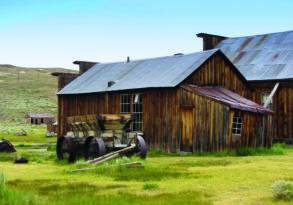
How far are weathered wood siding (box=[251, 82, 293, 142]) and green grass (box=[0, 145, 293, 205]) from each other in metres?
14.0

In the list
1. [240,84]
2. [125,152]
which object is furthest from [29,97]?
[125,152]

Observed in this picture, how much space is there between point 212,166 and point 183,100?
9.18 meters

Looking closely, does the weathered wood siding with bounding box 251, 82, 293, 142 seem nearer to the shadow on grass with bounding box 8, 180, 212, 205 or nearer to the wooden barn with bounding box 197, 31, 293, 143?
the wooden barn with bounding box 197, 31, 293, 143

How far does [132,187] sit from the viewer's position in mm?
15820

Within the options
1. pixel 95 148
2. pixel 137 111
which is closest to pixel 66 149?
pixel 95 148

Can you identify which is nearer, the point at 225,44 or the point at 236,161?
the point at 236,161

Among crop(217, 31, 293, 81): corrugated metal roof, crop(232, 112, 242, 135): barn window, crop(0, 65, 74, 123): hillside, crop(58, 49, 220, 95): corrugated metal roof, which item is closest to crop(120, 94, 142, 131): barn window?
crop(58, 49, 220, 95): corrugated metal roof

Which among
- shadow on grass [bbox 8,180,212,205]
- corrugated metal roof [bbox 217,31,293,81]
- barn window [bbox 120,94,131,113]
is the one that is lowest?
shadow on grass [bbox 8,180,212,205]

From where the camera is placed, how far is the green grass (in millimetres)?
13492

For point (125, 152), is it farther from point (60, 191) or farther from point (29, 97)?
point (29, 97)

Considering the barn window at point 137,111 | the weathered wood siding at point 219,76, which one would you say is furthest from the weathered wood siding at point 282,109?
the barn window at point 137,111

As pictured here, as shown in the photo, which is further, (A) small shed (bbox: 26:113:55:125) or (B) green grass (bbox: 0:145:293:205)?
(A) small shed (bbox: 26:113:55:125)

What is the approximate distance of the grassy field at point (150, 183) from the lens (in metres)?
13.4

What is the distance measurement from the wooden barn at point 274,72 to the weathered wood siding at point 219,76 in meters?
0.75
